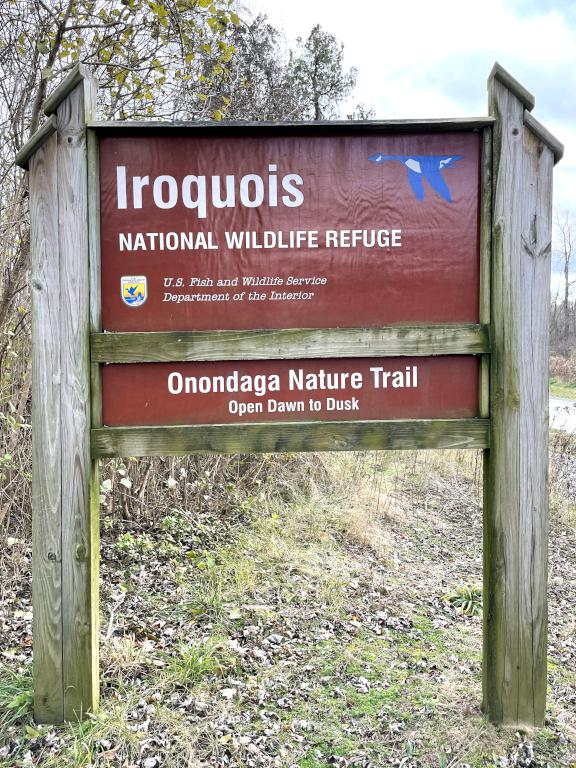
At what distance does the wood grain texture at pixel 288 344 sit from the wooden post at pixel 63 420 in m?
0.18

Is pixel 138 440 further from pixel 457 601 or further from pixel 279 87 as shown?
pixel 279 87

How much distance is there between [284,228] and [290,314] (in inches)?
15.1

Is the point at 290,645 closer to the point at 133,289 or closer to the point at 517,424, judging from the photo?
the point at 517,424

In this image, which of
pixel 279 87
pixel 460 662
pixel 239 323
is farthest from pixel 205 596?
pixel 279 87

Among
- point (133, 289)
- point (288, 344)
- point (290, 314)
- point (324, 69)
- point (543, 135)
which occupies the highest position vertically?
point (324, 69)

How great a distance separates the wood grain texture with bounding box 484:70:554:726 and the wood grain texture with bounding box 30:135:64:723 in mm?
1941

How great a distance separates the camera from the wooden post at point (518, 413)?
271cm

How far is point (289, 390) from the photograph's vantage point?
2.78 meters

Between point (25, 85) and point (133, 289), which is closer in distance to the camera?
point (133, 289)

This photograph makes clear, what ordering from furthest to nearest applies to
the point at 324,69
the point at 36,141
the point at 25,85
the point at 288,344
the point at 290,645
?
the point at 324,69
the point at 25,85
the point at 290,645
the point at 288,344
the point at 36,141

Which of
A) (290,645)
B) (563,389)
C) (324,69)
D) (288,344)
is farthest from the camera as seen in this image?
(563,389)

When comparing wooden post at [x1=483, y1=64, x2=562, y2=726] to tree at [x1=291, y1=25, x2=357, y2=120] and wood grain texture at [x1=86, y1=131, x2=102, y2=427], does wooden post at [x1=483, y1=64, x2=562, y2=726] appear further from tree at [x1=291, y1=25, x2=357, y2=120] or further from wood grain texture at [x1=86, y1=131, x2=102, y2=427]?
tree at [x1=291, y1=25, x2=357, y2=120]

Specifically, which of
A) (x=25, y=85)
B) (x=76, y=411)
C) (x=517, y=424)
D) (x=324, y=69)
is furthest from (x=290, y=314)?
(x=324, y=69)

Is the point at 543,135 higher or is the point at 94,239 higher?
the point at 543,135
